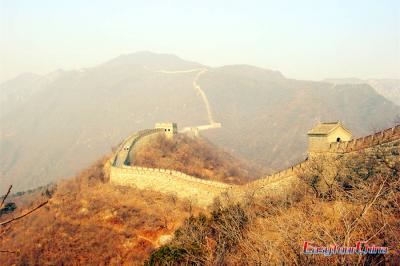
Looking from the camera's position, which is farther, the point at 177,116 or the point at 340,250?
the point at 177,116

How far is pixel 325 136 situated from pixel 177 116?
9886 cm

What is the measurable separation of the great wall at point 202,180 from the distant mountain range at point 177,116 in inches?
2008

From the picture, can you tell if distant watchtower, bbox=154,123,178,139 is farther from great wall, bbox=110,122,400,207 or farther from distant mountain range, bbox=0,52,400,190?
distant mountain range, bbox=0,52,400,190

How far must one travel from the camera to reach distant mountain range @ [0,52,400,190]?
10194cm

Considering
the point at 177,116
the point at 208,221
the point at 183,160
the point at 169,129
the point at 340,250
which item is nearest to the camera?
the point at 340,250

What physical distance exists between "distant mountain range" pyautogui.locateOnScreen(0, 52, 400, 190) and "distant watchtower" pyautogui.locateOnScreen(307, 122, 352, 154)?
55901mm

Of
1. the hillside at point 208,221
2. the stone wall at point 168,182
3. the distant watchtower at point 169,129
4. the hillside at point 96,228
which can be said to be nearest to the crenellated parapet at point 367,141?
the hillside at point 208,221

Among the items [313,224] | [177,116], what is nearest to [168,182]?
[313,224]

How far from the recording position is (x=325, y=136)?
928 inches

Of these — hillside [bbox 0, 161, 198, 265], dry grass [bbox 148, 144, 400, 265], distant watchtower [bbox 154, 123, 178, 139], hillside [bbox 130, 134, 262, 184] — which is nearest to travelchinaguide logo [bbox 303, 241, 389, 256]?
dry grass [bbox 148, 144, 400, 265]

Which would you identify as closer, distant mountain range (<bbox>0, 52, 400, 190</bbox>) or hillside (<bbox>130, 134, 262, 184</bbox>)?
hillside (<bbox>130, 134, 262, 184</bbox>)

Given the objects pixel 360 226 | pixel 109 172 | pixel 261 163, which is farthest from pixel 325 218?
pixel 261 163

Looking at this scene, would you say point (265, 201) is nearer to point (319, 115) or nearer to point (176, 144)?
point (176, 144)

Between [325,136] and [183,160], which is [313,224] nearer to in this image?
[325,136]
